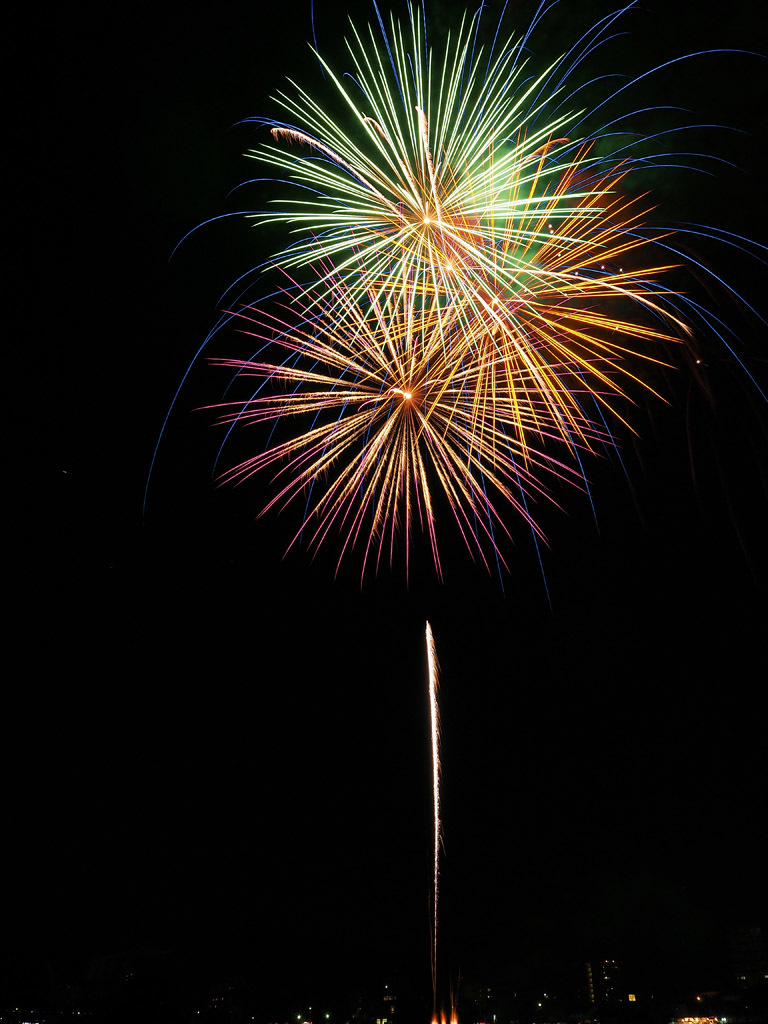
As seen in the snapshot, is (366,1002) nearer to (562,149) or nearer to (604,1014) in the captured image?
(604,1014)

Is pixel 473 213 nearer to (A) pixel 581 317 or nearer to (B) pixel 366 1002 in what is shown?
(A) pixel 581 317

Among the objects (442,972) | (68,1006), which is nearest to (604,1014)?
(442,972)

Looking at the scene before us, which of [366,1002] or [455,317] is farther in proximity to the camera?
[366,1002]

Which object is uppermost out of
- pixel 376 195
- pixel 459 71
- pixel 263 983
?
pixel 459 71

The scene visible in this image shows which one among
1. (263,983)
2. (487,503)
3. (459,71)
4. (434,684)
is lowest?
(263,983)

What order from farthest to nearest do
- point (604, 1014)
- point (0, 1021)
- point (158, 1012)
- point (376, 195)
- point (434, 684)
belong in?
point (604, 1014)
point (0, 1021)
point (158, 1012)
point (434, 684)
point (376, 195)

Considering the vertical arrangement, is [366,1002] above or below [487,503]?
below

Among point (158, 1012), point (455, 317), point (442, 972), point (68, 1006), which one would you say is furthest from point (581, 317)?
point (68, 1006)

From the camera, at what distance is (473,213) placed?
24.4ft

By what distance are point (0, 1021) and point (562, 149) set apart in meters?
44.0

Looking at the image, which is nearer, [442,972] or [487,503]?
[487,503]

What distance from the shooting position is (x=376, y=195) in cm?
778

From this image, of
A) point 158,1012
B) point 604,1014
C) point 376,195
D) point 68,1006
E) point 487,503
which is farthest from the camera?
point 604,1014

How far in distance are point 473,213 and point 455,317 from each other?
151 cm
